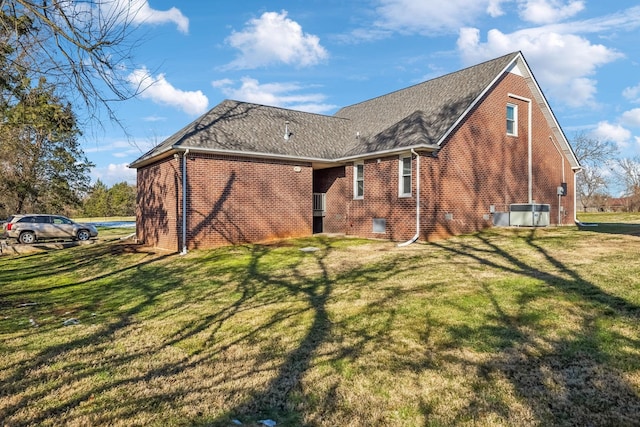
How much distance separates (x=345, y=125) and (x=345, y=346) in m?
17.7

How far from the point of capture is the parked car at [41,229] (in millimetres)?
23203

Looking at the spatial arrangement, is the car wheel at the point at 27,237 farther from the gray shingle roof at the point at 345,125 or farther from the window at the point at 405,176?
the window at the point at 405,176

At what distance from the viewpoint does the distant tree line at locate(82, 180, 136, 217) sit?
70.9 metres

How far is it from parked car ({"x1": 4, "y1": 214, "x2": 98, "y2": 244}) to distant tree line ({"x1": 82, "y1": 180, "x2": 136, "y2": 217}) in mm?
48256

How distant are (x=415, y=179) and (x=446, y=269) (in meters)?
6.01

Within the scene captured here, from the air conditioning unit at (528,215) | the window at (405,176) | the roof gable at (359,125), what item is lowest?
the air conditioning unit at (528,215)

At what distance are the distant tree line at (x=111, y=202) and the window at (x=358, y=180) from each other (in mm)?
60363

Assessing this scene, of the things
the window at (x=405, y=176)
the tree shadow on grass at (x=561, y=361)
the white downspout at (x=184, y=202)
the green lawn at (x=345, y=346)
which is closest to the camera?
the tree shadow on grass at (x=561, y=361)

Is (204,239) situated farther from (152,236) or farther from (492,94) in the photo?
(492,94)

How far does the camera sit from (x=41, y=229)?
23.8 m

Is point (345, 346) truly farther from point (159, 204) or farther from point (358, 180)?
point (159, 204)

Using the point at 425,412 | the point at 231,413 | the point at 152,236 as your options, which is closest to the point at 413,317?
the point at 425,412

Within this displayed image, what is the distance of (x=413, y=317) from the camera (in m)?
6.58

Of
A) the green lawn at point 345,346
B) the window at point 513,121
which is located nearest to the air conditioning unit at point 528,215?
the window at point 513,121
